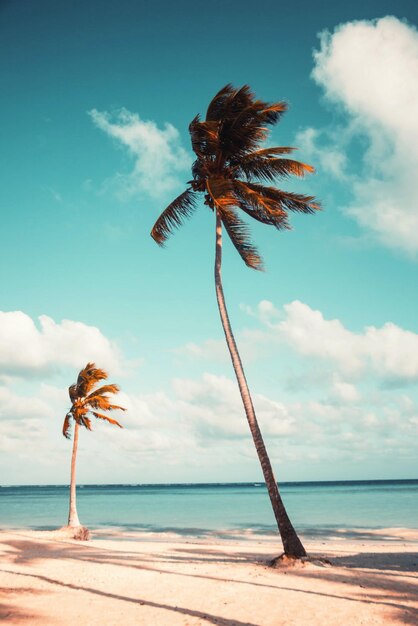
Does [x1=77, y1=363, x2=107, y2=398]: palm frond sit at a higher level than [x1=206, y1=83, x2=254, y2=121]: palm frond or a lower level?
lower

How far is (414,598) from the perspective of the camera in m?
8.47

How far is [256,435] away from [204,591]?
4036mm

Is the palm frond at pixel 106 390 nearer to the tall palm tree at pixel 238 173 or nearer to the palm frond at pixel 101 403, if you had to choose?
the palm frond at pixel 101 403

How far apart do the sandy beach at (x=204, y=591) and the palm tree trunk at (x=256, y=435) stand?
2.09 ft

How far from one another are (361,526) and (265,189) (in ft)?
85.6

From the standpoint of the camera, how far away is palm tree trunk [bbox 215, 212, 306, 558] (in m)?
11.7

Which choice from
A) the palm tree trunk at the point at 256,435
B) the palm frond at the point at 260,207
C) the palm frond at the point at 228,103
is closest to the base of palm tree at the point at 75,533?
the palm tree trunk at the point at 256,435

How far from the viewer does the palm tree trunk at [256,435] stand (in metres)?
11.7

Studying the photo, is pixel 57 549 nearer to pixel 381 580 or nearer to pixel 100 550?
pixel 100 550

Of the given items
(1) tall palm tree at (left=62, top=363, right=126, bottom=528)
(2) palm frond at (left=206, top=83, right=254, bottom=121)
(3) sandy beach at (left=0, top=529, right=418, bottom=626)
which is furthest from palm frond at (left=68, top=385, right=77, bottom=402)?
(2) palm frond at (left=206, top=83, right=254, bottom=121)

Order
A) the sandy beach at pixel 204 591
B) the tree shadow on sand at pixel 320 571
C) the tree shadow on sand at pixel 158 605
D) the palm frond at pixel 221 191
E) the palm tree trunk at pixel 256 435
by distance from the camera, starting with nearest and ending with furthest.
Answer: the tree shadow on sand at pixel 158 605
the sandy beach at pixel 204 591
the tree shadow on sand at pixel 320 571
the palm tree trunk at pixel 256 435
the palm frond at pixel 221 191

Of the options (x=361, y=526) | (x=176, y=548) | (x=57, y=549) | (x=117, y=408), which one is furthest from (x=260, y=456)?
(x=361, y=526)

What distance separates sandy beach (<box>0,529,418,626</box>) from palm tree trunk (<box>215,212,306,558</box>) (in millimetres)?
638

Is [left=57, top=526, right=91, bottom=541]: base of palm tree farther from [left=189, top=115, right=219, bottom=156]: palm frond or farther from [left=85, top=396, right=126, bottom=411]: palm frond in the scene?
[left=189, top=115, right=219, bottom=156]: palm frond
